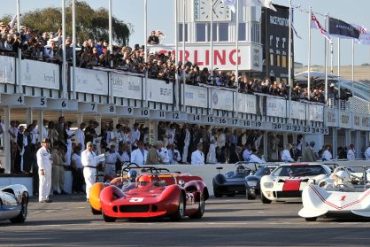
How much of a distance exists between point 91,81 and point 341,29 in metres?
28.0

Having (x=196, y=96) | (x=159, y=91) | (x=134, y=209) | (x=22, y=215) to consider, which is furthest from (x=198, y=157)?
(x=134, y=209)

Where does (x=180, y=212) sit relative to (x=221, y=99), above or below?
below

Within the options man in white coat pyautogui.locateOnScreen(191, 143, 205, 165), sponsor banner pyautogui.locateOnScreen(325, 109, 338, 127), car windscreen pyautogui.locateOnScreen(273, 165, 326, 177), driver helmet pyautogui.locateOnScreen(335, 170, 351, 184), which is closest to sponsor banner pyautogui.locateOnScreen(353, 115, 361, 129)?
sponsor banner pyautogui.locateOnScreen(325, 109, 338, 127)

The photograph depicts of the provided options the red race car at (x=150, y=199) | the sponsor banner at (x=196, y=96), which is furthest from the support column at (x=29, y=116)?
the red race car at (x=150, y=199)

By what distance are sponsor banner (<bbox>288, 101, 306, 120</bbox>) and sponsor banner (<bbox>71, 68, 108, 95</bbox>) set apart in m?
23.6

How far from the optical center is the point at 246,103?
184ft

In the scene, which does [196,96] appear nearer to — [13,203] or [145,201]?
[145,201]

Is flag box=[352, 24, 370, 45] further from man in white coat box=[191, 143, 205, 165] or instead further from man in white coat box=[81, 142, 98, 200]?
man in white coat box=[81, 142, 98, 200]

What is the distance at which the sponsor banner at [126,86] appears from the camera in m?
42.0

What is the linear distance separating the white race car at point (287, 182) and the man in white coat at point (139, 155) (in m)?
5.53

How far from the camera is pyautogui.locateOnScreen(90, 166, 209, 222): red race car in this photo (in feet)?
74.1

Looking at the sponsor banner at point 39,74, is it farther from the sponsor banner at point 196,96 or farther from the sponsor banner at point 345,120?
the sponsor banner at point 345,120

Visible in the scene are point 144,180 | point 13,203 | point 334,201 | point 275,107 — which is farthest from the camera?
point 275,107

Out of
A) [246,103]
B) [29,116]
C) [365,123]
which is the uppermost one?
[246,103]
